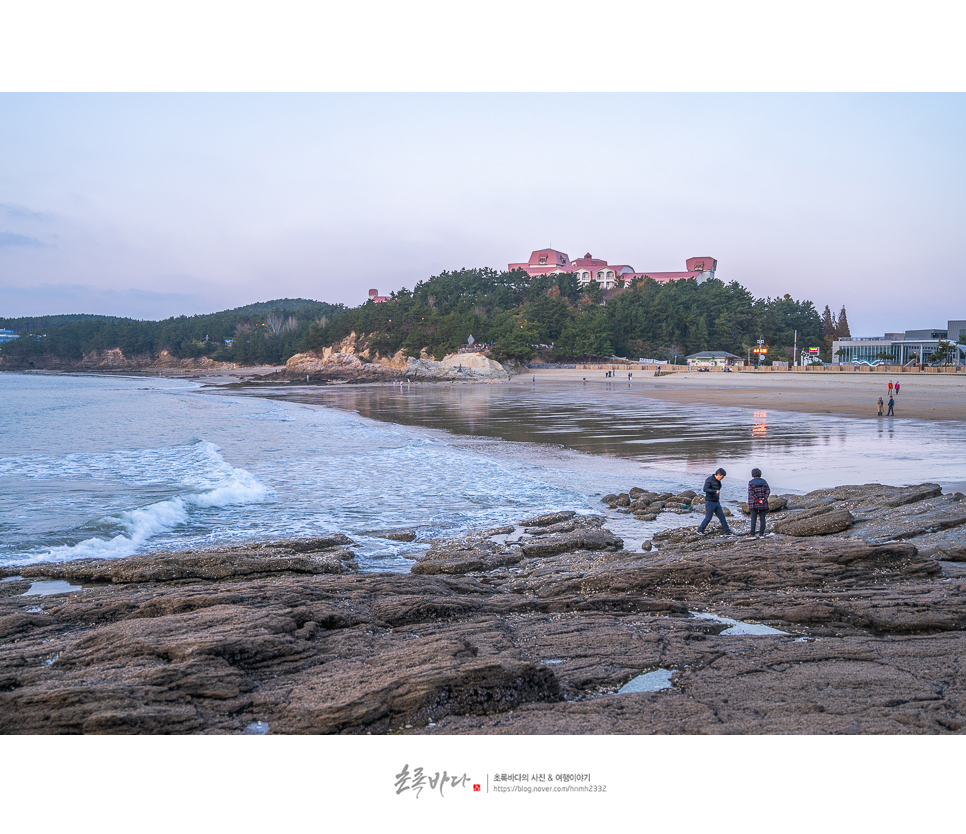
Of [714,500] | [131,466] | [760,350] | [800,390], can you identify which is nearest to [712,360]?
[760,350]

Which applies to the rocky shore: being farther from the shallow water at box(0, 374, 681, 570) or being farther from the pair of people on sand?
the shallow water at box(0, 374, 681, 570)

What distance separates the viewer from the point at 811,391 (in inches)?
2116

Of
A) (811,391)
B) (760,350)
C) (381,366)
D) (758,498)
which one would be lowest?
(758,498)

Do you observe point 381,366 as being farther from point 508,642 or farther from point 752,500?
point 508,642

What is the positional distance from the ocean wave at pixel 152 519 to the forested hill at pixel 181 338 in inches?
5477

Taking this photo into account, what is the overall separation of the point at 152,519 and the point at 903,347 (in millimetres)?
96184

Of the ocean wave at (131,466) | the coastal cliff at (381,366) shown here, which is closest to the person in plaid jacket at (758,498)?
the ocean wave at (131,466)

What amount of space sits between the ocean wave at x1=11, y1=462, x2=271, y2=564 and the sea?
0.05 meters

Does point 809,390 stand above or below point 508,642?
above

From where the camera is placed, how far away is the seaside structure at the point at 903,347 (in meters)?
82.2

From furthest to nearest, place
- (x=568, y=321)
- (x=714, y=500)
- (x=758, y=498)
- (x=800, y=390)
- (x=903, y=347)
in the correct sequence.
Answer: (x=568, y=321) < (x=903, y=347) < (x=800, y=390) < (x=714, y=500) < (x=758, y=498)

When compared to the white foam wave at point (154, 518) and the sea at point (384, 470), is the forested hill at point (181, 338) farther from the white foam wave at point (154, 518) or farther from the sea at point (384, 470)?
the white foam wave at point (154, 518)

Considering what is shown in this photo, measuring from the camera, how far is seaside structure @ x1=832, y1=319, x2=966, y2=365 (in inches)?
3235

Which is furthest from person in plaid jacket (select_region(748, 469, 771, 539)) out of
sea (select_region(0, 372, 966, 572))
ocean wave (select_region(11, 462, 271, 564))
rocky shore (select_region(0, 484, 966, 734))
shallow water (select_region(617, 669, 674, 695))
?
ocean wave (select_region(11, 462, 271, 564))
